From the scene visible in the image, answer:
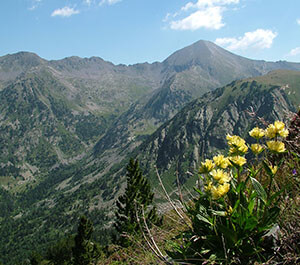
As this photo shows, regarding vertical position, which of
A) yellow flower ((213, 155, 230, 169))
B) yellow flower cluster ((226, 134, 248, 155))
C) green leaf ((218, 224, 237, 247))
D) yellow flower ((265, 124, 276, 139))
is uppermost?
yellow flower ((265, 124, 276, 139))

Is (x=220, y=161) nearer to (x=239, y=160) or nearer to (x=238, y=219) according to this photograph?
(x=239, y=160)

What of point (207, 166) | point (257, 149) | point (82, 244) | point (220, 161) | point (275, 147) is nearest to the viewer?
point (275, 147)

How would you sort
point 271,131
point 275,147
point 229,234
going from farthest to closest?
1. point 271,131
2. point 275,147
3. point 229,234

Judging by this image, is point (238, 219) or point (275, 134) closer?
point (238, 219)

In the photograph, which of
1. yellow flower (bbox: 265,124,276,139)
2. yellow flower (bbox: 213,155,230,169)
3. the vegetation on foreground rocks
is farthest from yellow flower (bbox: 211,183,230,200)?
yellow flower (bbox: 265,124,276,139)

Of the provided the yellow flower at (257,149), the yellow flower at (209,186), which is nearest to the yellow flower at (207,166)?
the yellow flower at (209,186)

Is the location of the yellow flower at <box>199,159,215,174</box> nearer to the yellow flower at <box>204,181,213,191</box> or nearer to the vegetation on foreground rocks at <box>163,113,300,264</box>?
the vegetation on foreground rocks at <box>163,113,300,264</box>

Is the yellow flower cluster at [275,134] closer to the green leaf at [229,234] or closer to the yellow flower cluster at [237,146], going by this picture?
the yellow flower cluster at [237,146]

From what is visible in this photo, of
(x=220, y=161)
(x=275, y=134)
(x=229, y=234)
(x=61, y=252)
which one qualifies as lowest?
(x=61, y=252)

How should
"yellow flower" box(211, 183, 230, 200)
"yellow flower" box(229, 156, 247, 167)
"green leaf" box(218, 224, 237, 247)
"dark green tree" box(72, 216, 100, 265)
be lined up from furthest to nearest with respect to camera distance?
1. "dark green tree" box(72, 216, 100, 265)
2. "yellow flower" box(229, 156, 247, 167)
3. "yellow flower" box(211, 183, 230, 200)
4. "green leaf" box(218, 224, 237, 247)

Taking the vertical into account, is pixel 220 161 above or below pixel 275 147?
below

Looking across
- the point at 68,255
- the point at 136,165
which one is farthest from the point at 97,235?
the point at 136,165

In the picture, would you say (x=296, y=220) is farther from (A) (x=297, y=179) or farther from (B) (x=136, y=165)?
(B) (x=136, y=165)

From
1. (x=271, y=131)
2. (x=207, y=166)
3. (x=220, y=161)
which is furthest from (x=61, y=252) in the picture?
(x=271, y=131)
